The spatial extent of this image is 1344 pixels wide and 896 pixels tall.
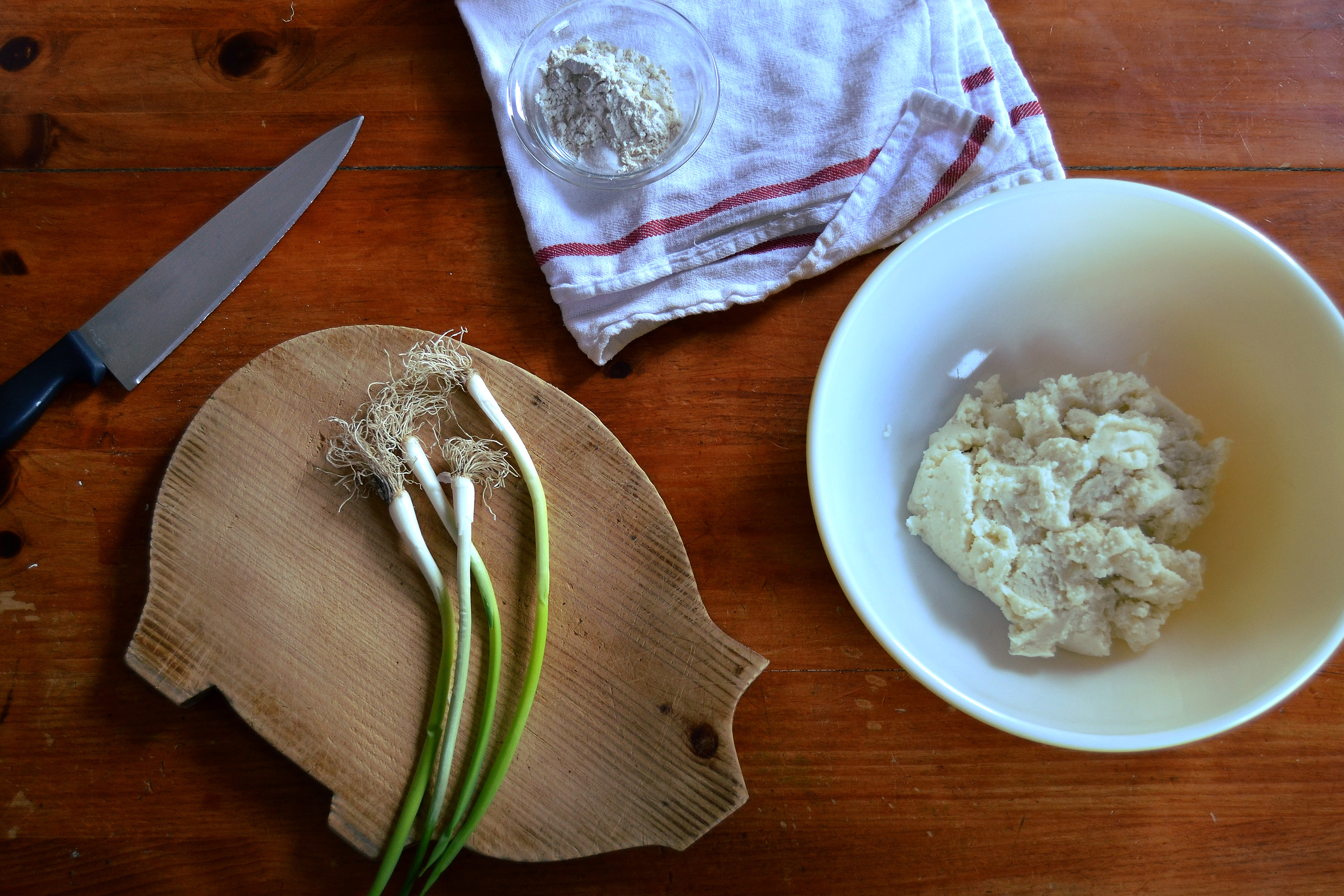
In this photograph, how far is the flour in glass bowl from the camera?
0.97 meters

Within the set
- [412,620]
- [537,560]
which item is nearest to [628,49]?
[537,560]

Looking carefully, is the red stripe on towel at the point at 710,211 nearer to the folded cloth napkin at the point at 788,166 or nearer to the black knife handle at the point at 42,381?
the folded cloth napkin at the point at 788,166

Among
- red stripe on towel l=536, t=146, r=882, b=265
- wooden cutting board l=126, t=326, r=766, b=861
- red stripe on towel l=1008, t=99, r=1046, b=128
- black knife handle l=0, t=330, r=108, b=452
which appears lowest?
wooden cutting board l=126, t=326, r=766, b=861

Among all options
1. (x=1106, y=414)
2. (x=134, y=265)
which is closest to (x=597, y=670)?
(x=1106, y=414)

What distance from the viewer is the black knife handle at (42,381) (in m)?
1.00

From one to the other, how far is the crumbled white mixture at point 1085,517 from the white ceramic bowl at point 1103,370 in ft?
0.15

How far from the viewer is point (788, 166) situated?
3.39 feet

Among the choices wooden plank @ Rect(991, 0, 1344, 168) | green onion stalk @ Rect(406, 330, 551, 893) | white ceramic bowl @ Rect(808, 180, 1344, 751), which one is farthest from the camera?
wooden plank @ Rect(991, 0, 1344, 168)

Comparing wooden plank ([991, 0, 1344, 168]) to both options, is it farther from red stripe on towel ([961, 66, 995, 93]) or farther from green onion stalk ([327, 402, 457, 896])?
Answer: green onion stalk ([327, 402, 457, 896])

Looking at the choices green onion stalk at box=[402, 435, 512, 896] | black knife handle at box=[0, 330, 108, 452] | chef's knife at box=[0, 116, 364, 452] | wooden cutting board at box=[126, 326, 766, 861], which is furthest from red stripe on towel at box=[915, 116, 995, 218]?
black knife handle at box=[0, 330, 108, 452]

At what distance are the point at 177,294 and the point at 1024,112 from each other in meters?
1.15

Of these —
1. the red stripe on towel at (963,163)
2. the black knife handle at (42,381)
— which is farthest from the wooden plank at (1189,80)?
the black knife handle at (42,381)

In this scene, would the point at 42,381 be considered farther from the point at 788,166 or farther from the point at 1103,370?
the point at 1103,370

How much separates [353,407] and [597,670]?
46 centimetres
